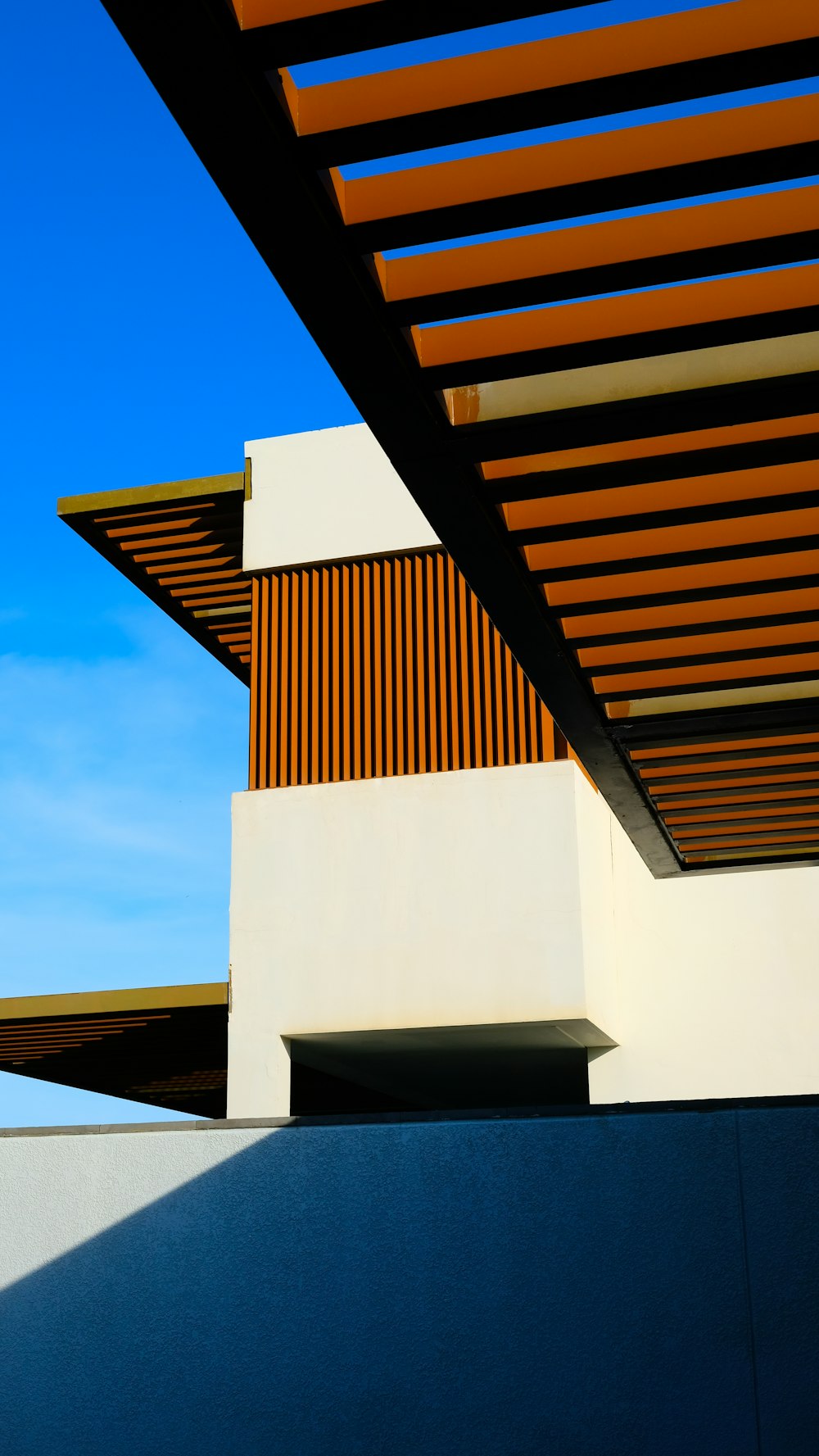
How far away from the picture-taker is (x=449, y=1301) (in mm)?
5977

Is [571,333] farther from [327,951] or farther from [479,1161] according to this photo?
[327,951]

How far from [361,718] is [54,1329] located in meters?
8.30

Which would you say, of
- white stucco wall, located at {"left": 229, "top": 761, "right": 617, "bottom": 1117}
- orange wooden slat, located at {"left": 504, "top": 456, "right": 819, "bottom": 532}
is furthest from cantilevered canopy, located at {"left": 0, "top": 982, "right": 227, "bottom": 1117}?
orange wooden slat, located at {"left": 504, "top": 456, "right": 819, "bottom": 532}

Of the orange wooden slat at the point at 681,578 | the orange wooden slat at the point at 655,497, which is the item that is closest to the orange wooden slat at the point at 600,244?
the orange wooden slat at the point at 655,497

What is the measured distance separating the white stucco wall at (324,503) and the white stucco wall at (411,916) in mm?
2792

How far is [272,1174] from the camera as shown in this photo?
639cm

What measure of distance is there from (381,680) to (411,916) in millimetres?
2668

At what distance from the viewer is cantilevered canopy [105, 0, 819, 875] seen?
268 centimetres

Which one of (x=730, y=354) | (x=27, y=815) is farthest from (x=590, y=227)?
(x=27, y=815)

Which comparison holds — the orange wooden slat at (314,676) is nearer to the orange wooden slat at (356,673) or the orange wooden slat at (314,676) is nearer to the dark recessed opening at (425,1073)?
the orange wooden slat at (356,673)

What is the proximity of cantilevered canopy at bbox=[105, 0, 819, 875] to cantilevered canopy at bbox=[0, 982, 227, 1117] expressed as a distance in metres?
10.1

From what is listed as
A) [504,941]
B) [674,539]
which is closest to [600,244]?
[674,539]

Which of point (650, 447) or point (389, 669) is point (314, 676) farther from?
point (650, 447)

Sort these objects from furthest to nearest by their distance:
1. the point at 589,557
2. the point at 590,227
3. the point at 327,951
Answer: the point at 327,951 < the point at 589,557 < the point at 590,227
